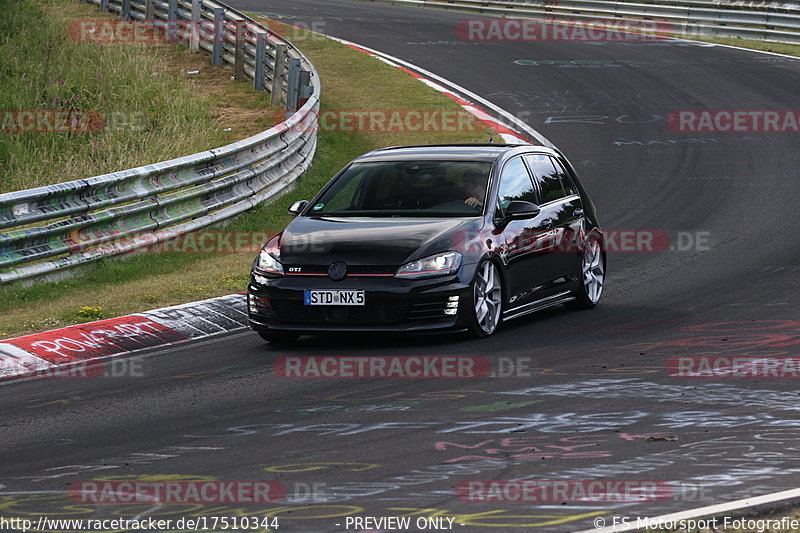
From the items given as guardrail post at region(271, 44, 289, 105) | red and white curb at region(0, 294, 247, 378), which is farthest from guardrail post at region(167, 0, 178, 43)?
red and white curb at region(0, 294, 247, 378)

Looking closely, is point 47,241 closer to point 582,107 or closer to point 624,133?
point 624,133

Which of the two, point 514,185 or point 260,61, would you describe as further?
point 260,61

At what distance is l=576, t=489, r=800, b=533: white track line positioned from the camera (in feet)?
17.8

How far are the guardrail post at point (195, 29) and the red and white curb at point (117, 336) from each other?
15.8m

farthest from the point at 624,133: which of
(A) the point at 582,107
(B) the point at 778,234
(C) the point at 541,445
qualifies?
(C) the point at 541,445

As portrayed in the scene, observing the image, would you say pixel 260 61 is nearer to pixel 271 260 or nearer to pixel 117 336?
pixel 117 336

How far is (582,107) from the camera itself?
25359 millimetres

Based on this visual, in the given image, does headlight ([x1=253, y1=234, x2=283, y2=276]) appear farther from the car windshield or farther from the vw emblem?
the car windshield

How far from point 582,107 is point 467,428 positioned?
18.6 metres

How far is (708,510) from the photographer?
5.65m
